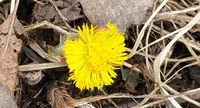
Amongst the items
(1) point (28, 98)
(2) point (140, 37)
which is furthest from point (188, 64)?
(1) point (28, 98)

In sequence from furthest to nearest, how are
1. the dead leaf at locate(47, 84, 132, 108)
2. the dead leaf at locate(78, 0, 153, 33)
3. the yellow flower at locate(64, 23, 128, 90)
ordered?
Answer: 1. the dead leaf at locate(78, 0, 153, 33)
2. the dead leaf at locate(47, 84, 132, 108)
3. the yellow flower at locate(64, 23, 128, 90)

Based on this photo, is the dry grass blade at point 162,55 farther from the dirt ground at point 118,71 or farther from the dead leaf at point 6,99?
the dead leaf at point 6,99

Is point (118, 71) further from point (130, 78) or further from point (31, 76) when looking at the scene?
point (31, 76)

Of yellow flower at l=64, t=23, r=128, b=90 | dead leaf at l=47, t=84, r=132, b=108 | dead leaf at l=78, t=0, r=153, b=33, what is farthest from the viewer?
dead leaf at l=78, t=0, r=153, b=33

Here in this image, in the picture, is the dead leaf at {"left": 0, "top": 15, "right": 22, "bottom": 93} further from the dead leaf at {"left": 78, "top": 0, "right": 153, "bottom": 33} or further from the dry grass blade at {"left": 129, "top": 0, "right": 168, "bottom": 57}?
the dry grass blade at {"left": 129, "top": 0, "right": 168, "bottom": 57}

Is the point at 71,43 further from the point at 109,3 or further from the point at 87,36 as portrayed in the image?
the point at 109,3

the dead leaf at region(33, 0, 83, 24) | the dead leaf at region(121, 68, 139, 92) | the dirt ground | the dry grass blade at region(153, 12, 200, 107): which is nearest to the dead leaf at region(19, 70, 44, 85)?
the dirt ground

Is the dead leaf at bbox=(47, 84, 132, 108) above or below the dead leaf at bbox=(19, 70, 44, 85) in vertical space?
below
